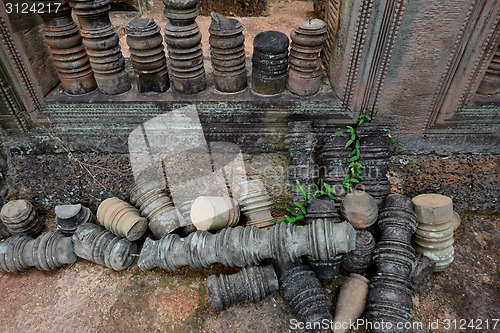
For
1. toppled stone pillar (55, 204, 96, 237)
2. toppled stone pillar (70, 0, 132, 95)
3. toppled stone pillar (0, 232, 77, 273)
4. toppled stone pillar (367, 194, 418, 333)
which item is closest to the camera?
toppled stone pillar (367, 194, 418, 333)

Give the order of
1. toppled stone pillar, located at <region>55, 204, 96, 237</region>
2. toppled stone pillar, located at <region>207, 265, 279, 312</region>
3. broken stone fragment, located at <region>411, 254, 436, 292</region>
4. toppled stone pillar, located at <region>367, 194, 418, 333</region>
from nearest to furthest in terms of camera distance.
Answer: toppled stone pillar, located at <region>367, 194, 418, 333</region>, toppled stone pillar, located at <region>207, 265, 279, 312</region>, broken stone fragment, located at <region>411, 254, 436, 292</region>, toppled stone pillar, located at <region>55, 204, 96, 237</region>

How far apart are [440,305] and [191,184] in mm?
2600

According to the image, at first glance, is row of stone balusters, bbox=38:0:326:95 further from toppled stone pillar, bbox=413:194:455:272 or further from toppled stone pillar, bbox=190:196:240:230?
toppled stone pillar, bbox=413:194:455:272

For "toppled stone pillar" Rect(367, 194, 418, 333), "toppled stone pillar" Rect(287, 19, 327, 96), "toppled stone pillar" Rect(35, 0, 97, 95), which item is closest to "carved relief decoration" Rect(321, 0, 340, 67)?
"toppled stone pillar" Rect(287, 19, 327, 96)

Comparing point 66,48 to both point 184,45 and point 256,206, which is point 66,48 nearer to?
point 184,45

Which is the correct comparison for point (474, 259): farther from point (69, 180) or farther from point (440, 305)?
point (69, 180)

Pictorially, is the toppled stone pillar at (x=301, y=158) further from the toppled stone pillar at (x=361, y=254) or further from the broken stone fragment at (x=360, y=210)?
the toppled stone pillar at (x=361, y=254)

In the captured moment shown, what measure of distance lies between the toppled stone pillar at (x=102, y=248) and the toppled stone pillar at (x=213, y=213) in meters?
0.72

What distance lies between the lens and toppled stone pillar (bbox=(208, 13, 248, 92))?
2920mm

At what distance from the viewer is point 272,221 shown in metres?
3.16

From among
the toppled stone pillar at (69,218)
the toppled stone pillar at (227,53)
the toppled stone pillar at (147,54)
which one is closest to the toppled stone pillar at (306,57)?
the toppled stone pillar at (227,53)

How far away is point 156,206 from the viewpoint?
308 cm

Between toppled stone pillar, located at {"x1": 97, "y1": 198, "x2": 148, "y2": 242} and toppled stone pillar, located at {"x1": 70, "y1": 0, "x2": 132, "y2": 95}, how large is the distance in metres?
1.23

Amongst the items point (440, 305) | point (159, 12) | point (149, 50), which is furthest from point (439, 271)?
point (159, 12)
